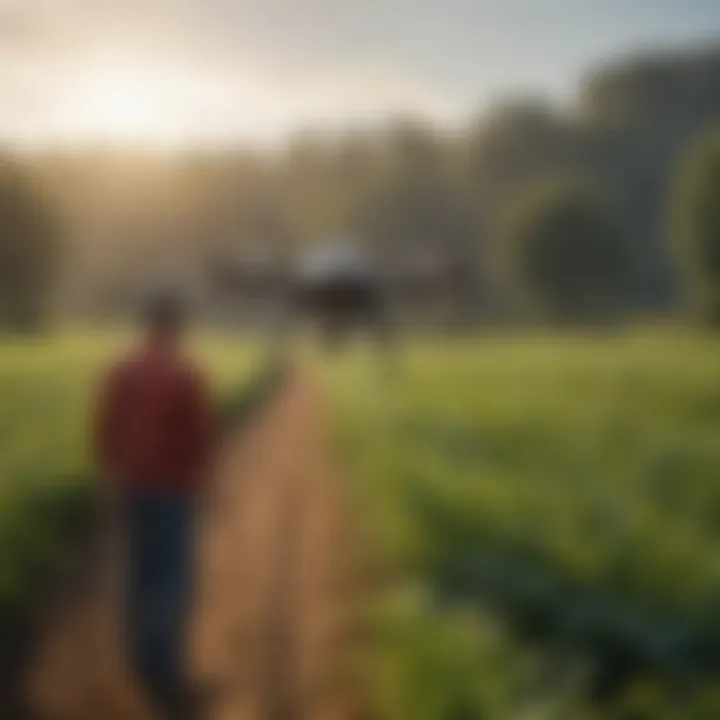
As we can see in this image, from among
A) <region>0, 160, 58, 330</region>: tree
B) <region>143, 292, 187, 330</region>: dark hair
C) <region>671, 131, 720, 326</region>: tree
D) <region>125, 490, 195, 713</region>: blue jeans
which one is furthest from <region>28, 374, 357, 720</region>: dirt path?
<region>671, 131, 720, 326</region>: tree

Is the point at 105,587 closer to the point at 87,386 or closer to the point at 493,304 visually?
the point at 87,386

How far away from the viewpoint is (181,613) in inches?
59.7

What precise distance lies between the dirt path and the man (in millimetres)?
29

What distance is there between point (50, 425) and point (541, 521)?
21.6 inches

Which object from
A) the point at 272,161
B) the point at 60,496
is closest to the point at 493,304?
the point at 272,161

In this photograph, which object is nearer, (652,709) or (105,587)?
(652,709)

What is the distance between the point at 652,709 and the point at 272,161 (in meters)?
0.73

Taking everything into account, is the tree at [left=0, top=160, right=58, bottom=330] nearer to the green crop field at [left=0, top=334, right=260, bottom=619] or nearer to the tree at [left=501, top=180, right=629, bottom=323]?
the green crop field at [left=0, top=334, right=260, bottom=619]

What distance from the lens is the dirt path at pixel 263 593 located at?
1.50 metres

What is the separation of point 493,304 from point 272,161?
0.30 metres

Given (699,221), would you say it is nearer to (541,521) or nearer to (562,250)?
(562,250)

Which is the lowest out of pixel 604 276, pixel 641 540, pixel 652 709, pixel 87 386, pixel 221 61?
pixel 652 709

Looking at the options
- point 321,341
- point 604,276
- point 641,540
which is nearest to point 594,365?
point 604,276

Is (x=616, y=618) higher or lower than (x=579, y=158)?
lower
